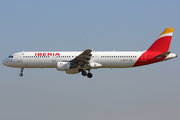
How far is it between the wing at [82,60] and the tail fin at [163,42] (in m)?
10.4

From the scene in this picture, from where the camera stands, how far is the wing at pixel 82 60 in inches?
2072

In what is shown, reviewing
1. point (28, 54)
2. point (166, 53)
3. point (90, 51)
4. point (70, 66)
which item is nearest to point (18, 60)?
point (28, 54)

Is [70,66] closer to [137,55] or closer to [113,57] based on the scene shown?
[113,57]

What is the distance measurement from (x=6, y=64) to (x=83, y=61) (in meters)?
14.1

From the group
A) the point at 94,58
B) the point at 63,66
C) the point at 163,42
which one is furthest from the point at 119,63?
the point at 63,66

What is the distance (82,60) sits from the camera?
53.7 m

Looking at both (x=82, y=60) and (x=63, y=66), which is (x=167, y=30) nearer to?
(x=82, y=60)

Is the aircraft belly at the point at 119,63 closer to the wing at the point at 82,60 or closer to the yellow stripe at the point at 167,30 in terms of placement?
the wing at the point at 82,60

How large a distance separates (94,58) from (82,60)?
8.20 ft

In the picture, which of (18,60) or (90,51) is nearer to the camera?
(90,51)

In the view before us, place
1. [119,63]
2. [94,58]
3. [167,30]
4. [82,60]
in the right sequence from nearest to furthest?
[82,60], [119,63], [94,58], [167,30]

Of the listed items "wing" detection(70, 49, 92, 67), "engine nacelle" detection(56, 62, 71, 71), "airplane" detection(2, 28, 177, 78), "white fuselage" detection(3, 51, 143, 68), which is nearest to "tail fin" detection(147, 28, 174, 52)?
"airplane" detection(2, 28, 177, 78)

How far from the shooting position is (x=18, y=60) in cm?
5725

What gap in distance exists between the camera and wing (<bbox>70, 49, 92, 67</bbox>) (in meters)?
52.6
